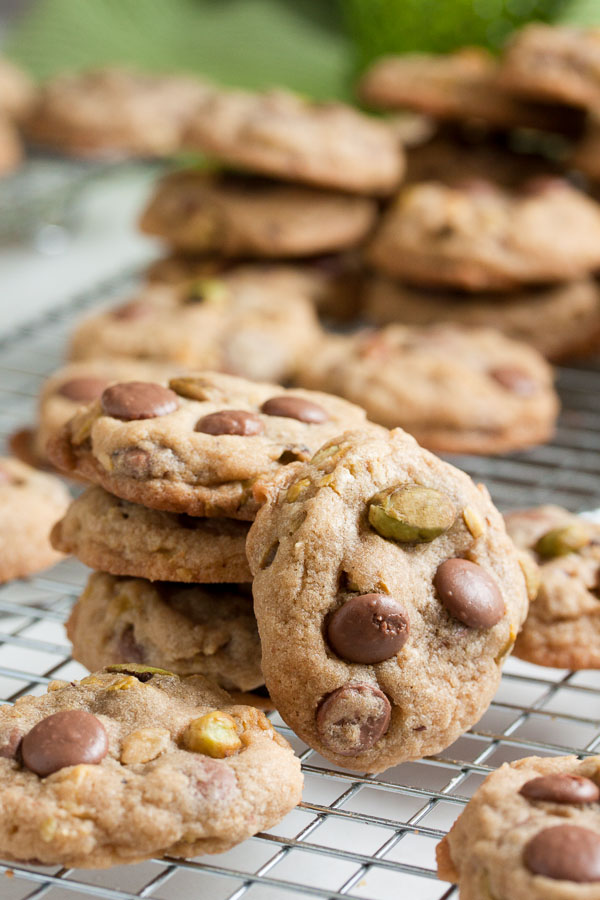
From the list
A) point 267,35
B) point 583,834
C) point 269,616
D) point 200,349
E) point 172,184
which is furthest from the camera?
point 267,35

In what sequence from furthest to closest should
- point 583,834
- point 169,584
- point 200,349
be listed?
1. point 200,349
2. point 169,584
3. point 583,834

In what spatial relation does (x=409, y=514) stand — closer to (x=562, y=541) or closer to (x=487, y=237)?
(x=562, y=541)

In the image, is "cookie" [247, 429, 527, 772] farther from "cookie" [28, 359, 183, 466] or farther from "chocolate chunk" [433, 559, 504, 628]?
"cookie" [28, 359, 183, 466]

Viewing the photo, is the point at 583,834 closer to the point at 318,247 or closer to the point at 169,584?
the point at 169,584

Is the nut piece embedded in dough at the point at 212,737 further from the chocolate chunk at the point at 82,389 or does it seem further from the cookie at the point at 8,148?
the cookie at the point at 8,148

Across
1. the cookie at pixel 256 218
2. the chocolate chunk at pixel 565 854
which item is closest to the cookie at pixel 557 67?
the cookie at pixel 256 218

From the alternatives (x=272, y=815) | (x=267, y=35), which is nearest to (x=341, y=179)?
(x=272, y=815)
